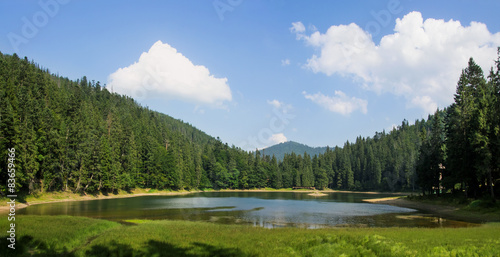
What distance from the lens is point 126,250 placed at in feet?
60.2

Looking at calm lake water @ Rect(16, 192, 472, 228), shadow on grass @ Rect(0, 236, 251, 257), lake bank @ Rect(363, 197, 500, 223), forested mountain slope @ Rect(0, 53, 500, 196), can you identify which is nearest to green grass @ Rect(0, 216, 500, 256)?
shadow on grass @ Rect(0, 236, 251, 257)

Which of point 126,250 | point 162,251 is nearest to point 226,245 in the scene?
point 162,251

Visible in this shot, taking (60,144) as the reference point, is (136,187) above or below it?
below

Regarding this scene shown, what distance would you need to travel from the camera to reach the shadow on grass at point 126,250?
17.5 meters

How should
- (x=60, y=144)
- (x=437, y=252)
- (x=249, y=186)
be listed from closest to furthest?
1. (x=437, y=252)
2. (x=60, y=144)
3. (x=249, y=186)

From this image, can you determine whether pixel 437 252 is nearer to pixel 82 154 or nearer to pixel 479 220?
pixel 479 220

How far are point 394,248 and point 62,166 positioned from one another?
83937 mm

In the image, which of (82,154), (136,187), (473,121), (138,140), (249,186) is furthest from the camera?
(249,186)

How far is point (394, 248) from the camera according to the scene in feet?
59.7

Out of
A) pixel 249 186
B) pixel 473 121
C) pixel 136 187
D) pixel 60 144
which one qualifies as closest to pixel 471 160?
pixel 473 121

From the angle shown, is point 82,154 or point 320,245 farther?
point 82,154

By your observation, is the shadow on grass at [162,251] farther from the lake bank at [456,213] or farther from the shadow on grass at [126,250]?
the lake bank at [456,213]

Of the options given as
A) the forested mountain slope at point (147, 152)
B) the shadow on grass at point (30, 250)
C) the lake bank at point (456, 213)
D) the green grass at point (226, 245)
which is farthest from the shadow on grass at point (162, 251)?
the lake bank at point (456, 213)

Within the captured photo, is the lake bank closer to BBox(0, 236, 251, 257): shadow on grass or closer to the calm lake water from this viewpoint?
the calm lake water
